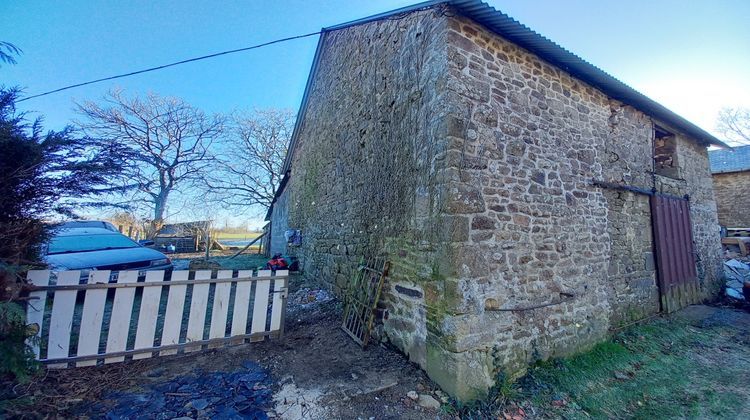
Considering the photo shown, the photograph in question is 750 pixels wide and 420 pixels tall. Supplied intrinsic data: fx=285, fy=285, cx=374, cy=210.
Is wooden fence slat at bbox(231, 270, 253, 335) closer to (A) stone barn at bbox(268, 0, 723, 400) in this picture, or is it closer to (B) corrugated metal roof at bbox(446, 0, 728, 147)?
(A) stone barn at bbox(268, 0, 723, 400)

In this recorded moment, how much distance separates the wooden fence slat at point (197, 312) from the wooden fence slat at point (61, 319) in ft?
3.60

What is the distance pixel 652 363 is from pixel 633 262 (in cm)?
176

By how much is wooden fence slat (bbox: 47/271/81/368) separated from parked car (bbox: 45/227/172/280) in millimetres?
2513

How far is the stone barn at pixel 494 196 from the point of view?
122 inches

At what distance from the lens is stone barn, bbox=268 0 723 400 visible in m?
3.09

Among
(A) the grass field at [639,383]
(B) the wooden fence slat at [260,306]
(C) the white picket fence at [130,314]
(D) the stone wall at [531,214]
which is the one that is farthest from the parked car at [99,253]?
(A) the grass field at [639,383]

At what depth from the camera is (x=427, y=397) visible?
288 centimetres

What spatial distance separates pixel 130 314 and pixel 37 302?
0.77 metres

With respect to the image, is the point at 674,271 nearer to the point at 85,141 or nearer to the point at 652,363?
the point at 652,363

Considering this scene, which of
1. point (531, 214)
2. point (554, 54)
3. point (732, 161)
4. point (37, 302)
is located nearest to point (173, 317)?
point (37, 302)

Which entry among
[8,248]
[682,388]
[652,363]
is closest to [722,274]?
[652,363]

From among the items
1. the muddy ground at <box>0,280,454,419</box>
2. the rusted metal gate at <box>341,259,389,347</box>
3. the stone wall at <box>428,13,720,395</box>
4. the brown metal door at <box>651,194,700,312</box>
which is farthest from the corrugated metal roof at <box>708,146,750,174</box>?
the muddy ground at <box>0,280,454,419</box>

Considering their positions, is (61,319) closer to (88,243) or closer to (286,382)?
(286,382)

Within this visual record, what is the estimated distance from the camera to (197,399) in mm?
2701
